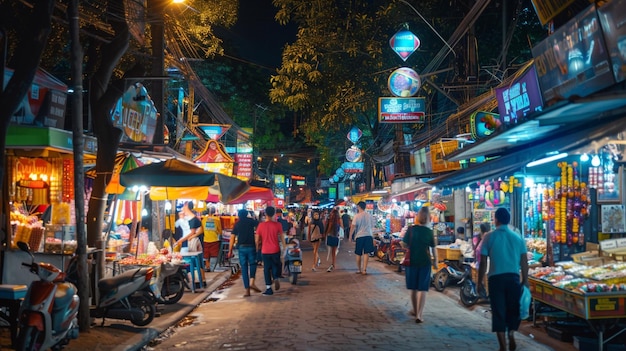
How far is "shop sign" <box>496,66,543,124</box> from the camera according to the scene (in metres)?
11.5

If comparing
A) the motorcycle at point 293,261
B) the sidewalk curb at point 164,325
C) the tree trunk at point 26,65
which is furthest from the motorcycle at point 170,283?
the tree trunk at point 26,65

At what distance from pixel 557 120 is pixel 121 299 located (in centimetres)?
727

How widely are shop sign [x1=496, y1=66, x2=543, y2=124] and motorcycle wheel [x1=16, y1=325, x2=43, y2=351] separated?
8.12 metres

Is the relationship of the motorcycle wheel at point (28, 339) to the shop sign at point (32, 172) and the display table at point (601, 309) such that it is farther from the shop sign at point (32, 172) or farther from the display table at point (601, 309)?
the display table at point (601, 309)

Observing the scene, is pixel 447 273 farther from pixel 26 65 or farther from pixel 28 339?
pixel 26 65

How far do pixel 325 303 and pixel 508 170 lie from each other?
4525 millimetres

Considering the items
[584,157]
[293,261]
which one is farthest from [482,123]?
[293,261]

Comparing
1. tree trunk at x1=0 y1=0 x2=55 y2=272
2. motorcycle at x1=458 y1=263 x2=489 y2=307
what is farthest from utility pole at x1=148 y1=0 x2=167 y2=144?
motorcycle at x1=458 y1=263 x2=489 y2=307

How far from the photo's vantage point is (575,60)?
9.20 metres

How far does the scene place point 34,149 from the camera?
10680mm

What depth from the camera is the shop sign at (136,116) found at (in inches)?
529

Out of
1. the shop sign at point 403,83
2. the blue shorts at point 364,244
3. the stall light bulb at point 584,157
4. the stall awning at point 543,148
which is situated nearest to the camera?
the stall awning at point 543,148

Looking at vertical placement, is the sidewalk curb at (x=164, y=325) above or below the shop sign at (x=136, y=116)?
below

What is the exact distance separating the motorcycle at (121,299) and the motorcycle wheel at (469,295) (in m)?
6.09
